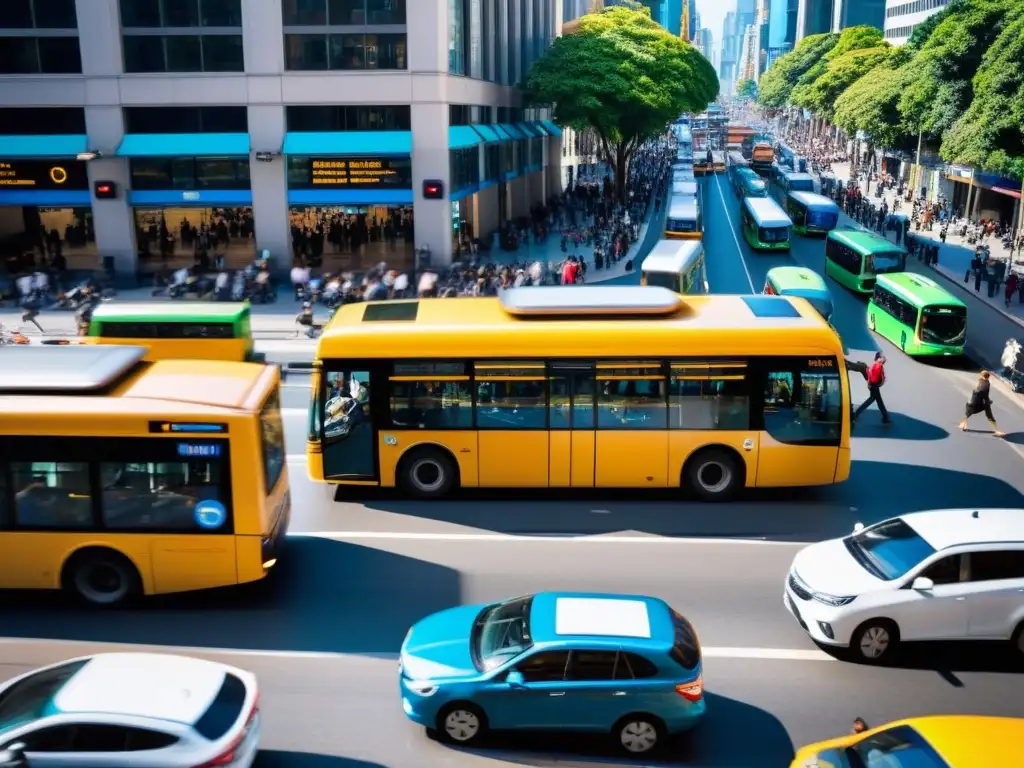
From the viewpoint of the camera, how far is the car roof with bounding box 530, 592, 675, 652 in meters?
8.98

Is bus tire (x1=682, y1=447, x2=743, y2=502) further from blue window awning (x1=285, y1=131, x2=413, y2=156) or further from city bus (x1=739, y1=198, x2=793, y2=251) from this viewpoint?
city bus (x1=739, y1=198, x2=793, y2=251)

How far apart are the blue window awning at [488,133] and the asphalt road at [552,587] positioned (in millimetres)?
25586

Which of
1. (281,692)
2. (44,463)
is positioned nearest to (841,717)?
(281,692)

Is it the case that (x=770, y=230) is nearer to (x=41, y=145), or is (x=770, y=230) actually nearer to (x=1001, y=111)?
(x=1001, y=111)

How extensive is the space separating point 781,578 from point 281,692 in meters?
6.46

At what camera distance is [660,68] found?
54.1 m

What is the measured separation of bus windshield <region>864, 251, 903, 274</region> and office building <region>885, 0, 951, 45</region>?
7727 cm

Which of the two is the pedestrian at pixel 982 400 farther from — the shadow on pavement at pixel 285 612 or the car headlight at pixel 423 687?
the car headlight at pixel 423 687

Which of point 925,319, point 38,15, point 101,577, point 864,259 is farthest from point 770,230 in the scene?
point 101,577

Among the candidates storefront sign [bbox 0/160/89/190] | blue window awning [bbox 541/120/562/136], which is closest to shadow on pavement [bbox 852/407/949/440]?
storefront sign [bbox 0/160/89/190]

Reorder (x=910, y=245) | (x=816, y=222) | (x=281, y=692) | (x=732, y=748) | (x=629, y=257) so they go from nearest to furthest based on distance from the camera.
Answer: (x=732, y=748) → (x=281, y=692) → (x=629, y=257) → (x=910, y=245) → (x=816, y=222)

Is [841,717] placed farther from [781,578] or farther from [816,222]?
[816,222]

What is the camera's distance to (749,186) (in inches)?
2569

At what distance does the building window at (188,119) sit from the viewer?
3606 cm
